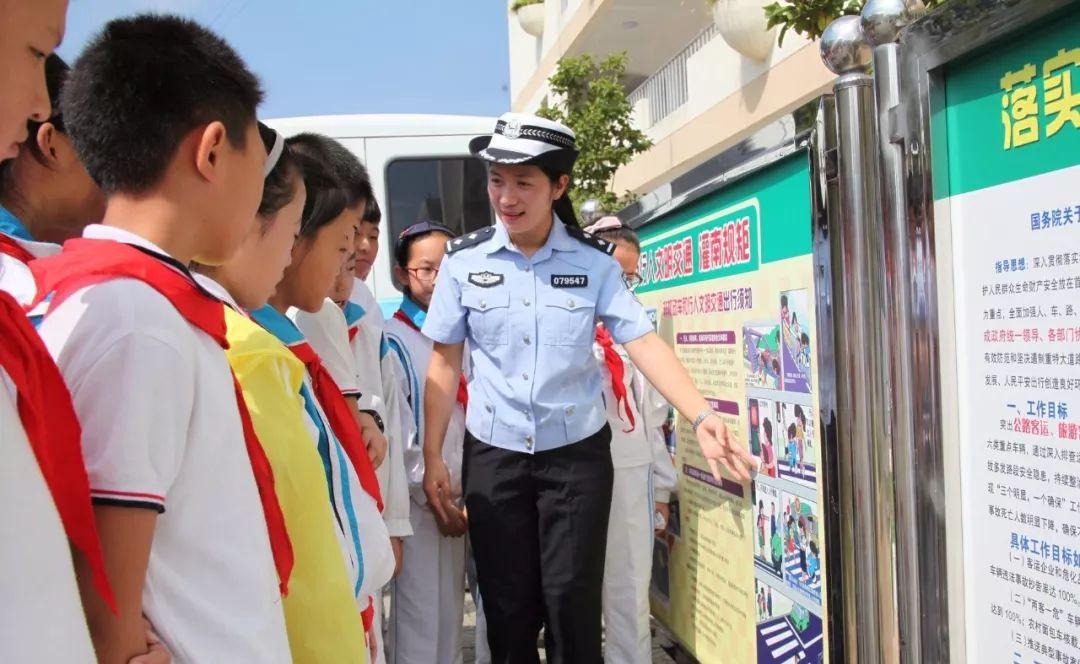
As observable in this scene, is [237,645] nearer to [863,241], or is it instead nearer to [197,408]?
[197,408]

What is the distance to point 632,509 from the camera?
3.02 m

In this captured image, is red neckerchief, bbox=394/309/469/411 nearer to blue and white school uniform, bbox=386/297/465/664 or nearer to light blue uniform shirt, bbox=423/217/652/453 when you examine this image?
blue and white school uniform, bbox=386/297/465/664

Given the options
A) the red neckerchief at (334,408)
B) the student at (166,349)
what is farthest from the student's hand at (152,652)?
the red neckerchief at (334,408)

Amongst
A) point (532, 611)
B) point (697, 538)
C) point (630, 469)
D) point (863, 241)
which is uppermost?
point (863, 241)

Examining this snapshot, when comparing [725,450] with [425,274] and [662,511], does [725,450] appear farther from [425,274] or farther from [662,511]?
[425,274]

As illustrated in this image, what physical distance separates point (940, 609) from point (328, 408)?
114cm

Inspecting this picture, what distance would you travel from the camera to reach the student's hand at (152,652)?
1001mm

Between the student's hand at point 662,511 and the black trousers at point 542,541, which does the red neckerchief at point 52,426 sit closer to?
the black trousers at point 542,541

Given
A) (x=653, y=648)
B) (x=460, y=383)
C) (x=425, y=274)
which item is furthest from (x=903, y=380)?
(x=653, y=648)

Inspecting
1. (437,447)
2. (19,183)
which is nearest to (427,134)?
(437,447)

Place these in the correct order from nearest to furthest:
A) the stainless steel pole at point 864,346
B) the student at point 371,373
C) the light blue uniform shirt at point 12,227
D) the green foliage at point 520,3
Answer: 1. the light blue uniform shirt at point 12,227
2. the stainless steel pole at point 864,346
3. the student at point 371,373
4. the green foliage at point 520,3

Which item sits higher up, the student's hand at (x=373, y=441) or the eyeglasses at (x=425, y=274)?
the eyeglasses at (x=425, y=274)

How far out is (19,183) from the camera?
1656 millimetres

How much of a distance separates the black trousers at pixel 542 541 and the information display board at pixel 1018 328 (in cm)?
129
